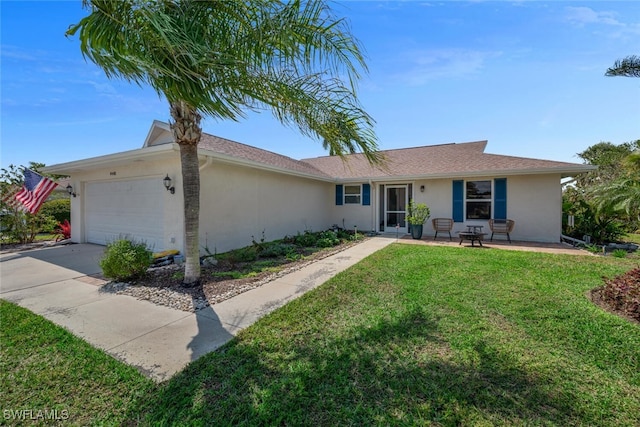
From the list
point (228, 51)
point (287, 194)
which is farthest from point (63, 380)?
point (287, 194)

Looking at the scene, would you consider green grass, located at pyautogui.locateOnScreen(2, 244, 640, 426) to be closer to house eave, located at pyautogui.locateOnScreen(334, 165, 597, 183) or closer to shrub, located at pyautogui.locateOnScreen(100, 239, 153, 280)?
shrub, located at pyautogui.locateOnScreen(100, 239, 153, 280)

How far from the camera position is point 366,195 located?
13805 mm

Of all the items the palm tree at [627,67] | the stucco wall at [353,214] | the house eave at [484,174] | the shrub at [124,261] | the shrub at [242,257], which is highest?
the palm tree at [627,67]

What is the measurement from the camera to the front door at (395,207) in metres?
13.3

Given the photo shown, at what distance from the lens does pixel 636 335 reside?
3.27m

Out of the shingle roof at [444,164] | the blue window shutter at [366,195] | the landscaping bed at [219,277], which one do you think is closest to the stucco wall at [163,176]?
the landscaping bed at [219,277]

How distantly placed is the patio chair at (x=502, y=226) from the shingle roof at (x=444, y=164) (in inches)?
78.8

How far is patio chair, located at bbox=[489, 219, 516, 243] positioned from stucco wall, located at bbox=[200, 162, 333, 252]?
25.8 ft

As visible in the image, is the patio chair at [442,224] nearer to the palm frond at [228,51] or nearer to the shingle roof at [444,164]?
the shingle roof at [444,164]

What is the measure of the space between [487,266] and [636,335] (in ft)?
11.0

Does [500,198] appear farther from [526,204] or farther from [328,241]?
[328,241]

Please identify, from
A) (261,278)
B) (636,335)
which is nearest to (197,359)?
(261,278)

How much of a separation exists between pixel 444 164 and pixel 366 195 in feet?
13.1

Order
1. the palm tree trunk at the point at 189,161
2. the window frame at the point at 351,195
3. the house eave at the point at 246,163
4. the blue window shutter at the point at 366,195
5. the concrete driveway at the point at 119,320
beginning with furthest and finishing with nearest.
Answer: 1. the window frame at the point at 351,195
2. the blue window shutter at the point at 366,195
3. the house eave at the point at 246,163
4. the palm tree trunk at the point at 189,161
5. the concrete driveway at the point at 119,320
